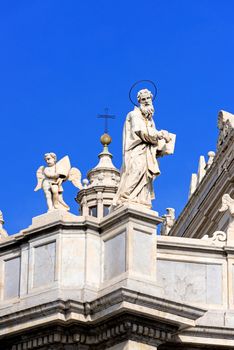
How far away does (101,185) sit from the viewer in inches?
3174

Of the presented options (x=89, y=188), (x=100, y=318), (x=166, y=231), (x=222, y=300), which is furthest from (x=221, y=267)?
(x=89, y=188)

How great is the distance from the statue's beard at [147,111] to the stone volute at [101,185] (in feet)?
147

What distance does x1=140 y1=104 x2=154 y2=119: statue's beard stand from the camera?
110ft

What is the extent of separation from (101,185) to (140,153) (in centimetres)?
4730

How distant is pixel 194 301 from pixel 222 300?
1.90ft

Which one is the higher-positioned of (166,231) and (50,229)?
(166,231)

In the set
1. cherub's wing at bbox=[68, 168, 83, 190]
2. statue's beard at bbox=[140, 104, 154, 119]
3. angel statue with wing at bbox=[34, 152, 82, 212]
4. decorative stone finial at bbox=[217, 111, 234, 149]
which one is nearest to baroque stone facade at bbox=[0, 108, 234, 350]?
angel statue with wing at bbox=[34, 152, 82, 212]

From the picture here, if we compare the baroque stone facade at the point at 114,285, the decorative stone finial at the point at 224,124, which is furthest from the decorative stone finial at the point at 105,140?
the baroque stone facade at the point at 114,285

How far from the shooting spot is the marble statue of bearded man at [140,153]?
109 feet

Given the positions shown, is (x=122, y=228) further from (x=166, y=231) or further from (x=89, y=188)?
(x=89, y=188)

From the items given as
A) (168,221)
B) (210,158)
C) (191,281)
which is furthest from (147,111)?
(168,221)

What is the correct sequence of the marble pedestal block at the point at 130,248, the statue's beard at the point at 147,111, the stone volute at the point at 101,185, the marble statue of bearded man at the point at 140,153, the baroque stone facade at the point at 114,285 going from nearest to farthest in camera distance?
the baroque stone facade at the point at 114,285
the marble pedestal block at the point at 130,248
the marble statue of bearded man at the point at 140,153
the statue's beard at the point at 147,111
the stone volute at the point at 101,185

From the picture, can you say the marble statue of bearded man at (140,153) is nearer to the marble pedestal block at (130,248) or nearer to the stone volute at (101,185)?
the marble pedestal block at (130,248)

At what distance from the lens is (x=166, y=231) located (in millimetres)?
50906
